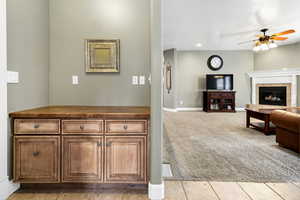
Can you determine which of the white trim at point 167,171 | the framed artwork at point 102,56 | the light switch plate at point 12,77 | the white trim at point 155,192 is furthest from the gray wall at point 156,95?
the light switch plate at point 12,77

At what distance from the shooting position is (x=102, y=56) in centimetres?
235

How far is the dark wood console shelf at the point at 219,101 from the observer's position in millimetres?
7703

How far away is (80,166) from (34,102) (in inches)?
37.6

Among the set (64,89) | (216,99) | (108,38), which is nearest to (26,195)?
(64,89)

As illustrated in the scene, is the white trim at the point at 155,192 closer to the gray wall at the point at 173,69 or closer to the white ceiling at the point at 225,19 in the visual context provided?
the white ceiling at the point at 225,19

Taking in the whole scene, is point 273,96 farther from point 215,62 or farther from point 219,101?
point 215,62

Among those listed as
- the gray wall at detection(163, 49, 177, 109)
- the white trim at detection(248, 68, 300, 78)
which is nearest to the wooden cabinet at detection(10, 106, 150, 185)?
the gray wall at detection(163, 49, 177, 109)

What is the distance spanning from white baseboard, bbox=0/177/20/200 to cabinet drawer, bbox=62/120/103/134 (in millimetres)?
696

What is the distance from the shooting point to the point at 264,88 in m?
7.71

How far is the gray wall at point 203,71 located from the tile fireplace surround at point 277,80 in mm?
287

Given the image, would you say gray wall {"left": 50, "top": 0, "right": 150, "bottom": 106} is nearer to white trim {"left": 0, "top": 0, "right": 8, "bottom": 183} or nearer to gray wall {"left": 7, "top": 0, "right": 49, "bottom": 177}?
gray wall {"left": 7, "top": 0, "right": 49, "bottom": 177}

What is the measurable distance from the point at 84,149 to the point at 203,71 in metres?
7.29

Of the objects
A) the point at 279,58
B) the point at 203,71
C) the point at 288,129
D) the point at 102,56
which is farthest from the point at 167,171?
the point at 279,58

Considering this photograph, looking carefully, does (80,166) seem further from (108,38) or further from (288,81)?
(288,81)
